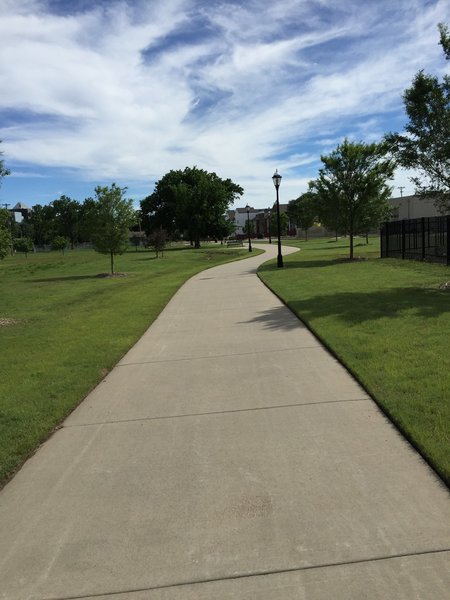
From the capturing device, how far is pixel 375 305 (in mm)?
11227

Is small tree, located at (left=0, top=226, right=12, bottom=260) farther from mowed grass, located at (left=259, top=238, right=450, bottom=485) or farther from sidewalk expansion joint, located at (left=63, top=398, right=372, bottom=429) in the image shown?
sidewalk expansion joint, located at (left=63, top=398, right=372, bottom=429)

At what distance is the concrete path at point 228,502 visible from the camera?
9.02 ft

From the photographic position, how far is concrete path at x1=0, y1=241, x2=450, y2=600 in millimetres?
2750

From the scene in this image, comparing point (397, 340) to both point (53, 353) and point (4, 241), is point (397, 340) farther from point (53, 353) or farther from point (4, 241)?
point (4, 241)

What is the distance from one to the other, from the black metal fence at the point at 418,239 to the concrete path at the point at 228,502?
59.6ft

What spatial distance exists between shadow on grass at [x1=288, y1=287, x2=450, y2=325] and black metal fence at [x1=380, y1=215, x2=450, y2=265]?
9.36m

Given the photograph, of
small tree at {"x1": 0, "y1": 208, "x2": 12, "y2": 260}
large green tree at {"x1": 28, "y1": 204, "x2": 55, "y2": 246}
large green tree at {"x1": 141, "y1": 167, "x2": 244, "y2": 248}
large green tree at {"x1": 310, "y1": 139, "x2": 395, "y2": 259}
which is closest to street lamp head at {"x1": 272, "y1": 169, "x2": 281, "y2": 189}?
large green tree at {"x1": 310, "y1": 139, "x2": 395, "y2": 259}

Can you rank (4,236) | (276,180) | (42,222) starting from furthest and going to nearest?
(42,222), (276,180), (4,236)

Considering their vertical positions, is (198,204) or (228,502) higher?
(198,204)

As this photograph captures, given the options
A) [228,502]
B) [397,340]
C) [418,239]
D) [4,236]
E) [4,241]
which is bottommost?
[228,502]

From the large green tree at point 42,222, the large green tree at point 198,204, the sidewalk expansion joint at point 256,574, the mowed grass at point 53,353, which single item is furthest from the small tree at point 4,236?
the large green tree at point 42,222

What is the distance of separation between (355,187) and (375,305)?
17623mm

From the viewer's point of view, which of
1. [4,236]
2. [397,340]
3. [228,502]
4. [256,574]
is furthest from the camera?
[4,236]

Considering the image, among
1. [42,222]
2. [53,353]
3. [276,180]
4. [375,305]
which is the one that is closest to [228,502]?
[53,353]
